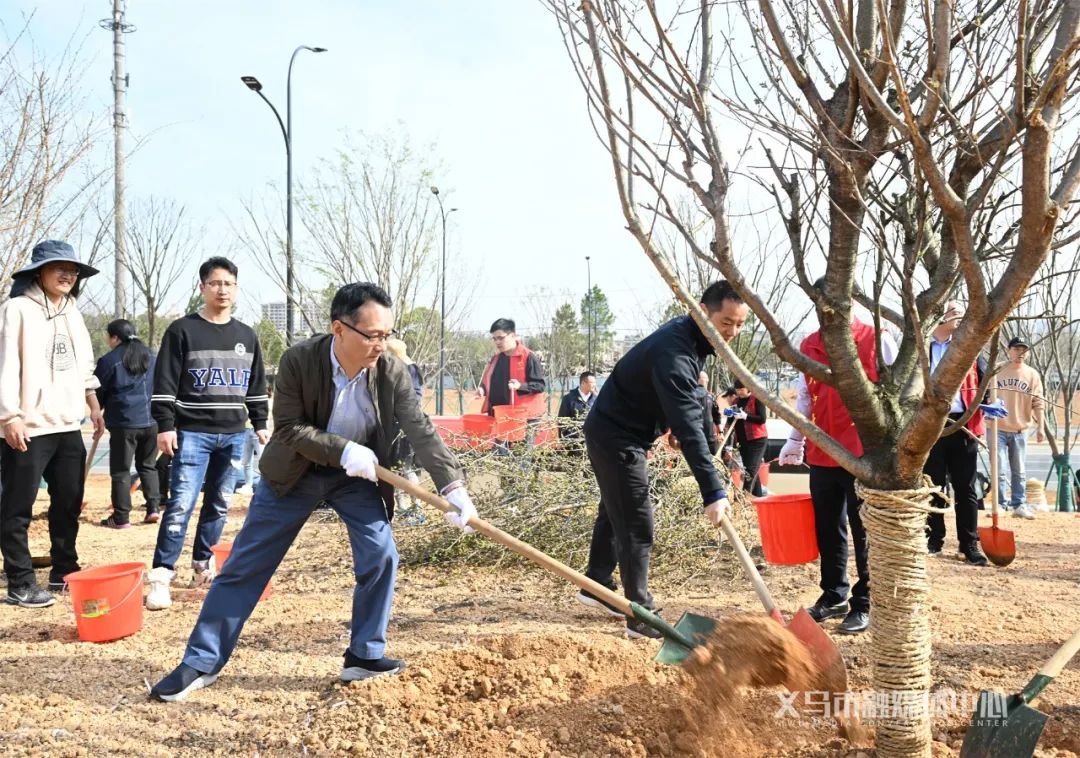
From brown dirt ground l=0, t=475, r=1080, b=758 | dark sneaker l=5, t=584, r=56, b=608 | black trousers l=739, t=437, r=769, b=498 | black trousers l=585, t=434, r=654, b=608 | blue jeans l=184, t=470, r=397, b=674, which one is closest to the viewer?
brown dirt ground l=0, t=475, r=1080, b=758

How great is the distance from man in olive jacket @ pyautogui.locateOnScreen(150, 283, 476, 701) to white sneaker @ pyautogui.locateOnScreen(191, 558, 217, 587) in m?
1.61

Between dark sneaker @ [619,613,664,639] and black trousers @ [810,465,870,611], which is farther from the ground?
black trousers @ [810,465,870,611]

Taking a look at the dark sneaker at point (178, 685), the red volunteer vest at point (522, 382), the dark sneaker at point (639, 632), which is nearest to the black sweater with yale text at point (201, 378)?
the dark sneaker at point (178, 685)

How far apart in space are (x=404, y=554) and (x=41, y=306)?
8.67 ft

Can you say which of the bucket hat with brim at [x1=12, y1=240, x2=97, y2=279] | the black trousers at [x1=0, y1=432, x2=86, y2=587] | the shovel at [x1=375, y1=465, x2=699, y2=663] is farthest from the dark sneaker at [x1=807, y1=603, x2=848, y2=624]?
the bucket hat with brim at [x1=12, y1=240, x2=97, y2=279]

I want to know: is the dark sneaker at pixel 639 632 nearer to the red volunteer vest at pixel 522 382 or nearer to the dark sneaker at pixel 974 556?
the dark sneaker at pixel 974 556

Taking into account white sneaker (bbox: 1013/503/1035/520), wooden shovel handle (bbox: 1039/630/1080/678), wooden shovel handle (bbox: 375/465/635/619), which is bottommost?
white sneaker (bbox: 1013/503/1035/520)

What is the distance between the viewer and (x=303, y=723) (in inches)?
113

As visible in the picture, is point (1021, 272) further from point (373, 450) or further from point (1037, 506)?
point (1037, 506)

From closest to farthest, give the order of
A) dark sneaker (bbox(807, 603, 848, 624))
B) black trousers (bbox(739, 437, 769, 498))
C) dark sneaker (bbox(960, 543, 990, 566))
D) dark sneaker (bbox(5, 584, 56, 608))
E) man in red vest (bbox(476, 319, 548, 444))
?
1. dark sneaker (bbox(807, 603, 848, 624))
2. dark sneaker (bbox(5, 584, 56, 608))
3. dark sneaker (bbox(960, 543, 990, 566))
4. black trousers (bbox(739, 437, 769, 498))
5. man in red vest (bbox(476, 319, 548, 444))

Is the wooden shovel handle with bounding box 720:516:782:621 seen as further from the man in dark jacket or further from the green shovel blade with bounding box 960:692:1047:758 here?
the green shovel blade with bounding box 960:692:1047:758

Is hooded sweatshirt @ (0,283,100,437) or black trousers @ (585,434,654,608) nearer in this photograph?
black trousers @ (585,434,654,608)

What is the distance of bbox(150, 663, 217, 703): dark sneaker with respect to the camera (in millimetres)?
Result: 3025

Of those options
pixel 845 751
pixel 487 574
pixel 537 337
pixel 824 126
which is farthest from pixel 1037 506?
pixel 537 337
